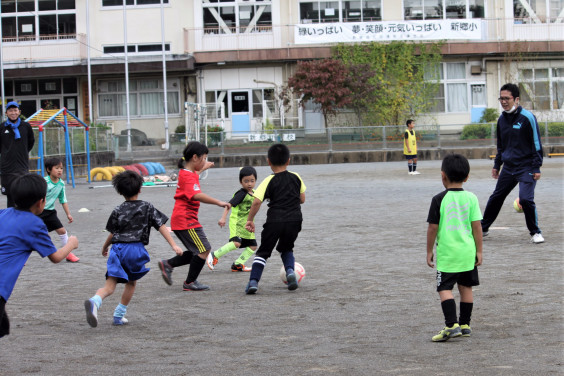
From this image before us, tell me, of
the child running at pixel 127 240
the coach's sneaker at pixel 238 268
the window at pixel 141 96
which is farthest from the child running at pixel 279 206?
the window at pixel 141 96

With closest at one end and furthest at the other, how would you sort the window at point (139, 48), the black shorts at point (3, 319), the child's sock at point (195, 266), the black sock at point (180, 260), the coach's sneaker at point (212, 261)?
the black shorts at point (3, 319), the child's sock at point (195, 266), the black sock at point (180, 260), the coach's sneaker at point (212, 261), the window at point (139, 48)

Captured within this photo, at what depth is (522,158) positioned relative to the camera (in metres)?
10.1

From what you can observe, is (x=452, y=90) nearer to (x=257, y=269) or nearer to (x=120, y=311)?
(x=257, y=269)

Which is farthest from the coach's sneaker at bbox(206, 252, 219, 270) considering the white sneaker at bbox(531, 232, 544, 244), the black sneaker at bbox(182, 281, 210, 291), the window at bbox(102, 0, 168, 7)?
the window at bbox(102, 0, 168, 7)

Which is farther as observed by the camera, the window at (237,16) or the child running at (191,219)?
the window at (237,16)

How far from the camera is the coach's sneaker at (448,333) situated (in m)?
5.29

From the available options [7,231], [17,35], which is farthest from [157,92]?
[7,231]

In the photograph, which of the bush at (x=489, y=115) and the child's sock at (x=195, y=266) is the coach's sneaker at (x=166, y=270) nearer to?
the child's sock at (x=195, y=266)

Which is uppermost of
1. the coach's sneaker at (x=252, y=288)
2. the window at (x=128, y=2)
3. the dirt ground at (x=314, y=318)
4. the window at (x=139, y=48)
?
the window at (x=128, y=2)

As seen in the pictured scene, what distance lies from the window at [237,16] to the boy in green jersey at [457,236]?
38.9m

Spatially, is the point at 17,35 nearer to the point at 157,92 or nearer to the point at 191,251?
the point at 157,92

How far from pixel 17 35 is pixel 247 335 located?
4172 cm

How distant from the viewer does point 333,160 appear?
118 feet

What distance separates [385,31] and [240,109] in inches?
343
